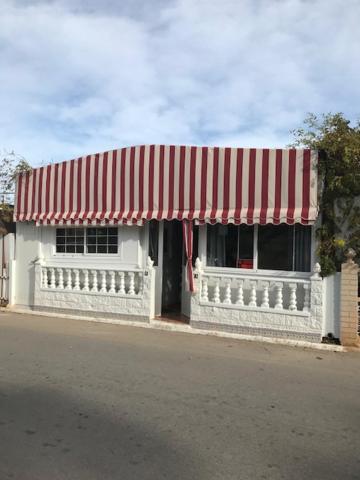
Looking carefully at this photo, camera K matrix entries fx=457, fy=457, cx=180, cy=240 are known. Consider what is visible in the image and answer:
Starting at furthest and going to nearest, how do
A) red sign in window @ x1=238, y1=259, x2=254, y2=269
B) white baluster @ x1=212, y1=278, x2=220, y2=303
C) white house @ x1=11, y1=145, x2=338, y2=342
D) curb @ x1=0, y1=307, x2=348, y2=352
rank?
1. red sign in window @ x1=238, y1=259, x2=254, y2=269
2. white baluster @ x1=212, y1=278, x2=220, y2=303
3. white house @ x1=11, y1=145, x2=338, y2=342
4. curb @ x1=0, y1=307, x2=348, y2=352

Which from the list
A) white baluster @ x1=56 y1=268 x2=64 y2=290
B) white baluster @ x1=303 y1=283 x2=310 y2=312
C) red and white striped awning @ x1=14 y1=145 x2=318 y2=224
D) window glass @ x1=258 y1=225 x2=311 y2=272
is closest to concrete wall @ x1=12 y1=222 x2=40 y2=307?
red and white striped awning @ x1=14 y1=145 x2=318 y2=224

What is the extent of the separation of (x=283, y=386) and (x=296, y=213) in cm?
375

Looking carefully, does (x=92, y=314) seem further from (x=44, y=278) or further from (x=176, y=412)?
(x=176, y=412)

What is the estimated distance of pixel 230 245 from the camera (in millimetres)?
9664

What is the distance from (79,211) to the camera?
10.8 meters

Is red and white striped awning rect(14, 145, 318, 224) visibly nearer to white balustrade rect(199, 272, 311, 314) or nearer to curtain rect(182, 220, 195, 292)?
curtain rect(182, 220, 195, 292)

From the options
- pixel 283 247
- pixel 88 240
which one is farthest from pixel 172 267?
pixel 283 247

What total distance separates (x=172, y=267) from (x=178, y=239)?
76 centimetres

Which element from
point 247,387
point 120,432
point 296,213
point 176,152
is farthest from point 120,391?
point 176,152

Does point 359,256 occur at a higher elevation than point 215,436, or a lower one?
higher

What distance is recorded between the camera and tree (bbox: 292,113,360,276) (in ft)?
26.9

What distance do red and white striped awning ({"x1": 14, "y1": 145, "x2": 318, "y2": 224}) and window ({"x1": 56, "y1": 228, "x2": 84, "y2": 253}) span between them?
50cm

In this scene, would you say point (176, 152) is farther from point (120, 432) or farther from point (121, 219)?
point (120, 432)

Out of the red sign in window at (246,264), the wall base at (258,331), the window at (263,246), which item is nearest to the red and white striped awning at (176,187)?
the window at (263,246)
